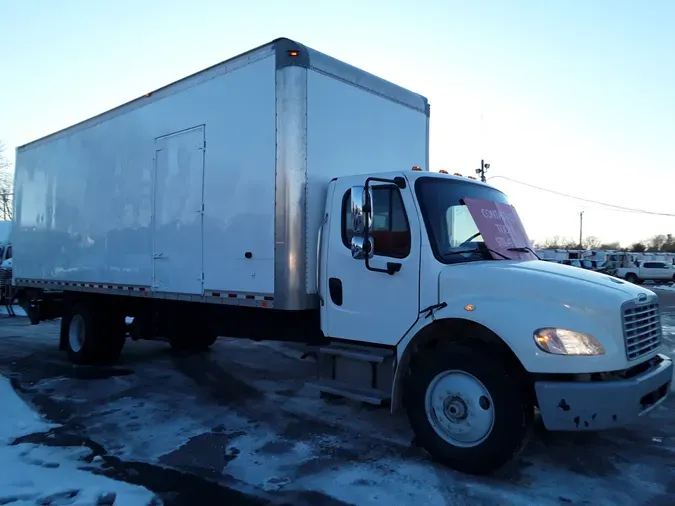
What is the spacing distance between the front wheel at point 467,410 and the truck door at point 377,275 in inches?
21.3

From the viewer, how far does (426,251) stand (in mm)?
4688

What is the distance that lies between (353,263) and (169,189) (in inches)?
120

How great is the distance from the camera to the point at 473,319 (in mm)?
4234

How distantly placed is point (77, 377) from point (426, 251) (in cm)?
589

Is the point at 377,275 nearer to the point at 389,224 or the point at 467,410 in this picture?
the point at 389,224

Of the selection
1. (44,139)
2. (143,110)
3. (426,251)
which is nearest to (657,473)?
(426,251)

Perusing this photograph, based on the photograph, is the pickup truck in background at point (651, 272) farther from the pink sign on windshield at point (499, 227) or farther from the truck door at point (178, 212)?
the truck door at point (178, 212)

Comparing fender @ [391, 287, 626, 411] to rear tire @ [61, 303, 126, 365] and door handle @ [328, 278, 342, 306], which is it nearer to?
door handle @ [328, 278, 342, 306]

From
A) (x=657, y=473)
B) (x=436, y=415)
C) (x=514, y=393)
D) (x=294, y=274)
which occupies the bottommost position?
(x=657, y=473)

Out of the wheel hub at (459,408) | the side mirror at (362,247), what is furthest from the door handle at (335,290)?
the wheel hub at (459,408)

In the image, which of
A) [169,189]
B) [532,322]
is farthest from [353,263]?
[169,189]

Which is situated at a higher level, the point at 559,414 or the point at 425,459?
the point at 559,414

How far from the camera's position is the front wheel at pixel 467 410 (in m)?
4.02

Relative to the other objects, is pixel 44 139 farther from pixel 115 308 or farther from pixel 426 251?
pixel 426 251
